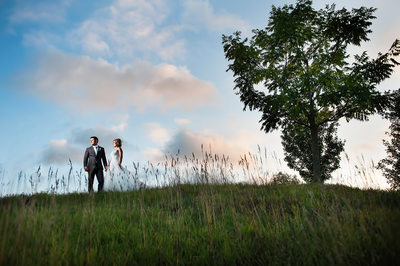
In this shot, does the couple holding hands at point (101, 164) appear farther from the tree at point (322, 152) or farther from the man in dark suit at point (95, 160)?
the tree at point (322, 152)

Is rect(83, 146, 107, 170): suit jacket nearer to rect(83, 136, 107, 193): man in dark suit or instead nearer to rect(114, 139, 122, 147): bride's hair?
rect(83, 136, 107, 193): man in dark suit

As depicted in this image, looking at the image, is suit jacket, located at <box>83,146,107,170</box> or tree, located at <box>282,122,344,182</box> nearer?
suit jacket, located at <box>83,146,107,170</box>

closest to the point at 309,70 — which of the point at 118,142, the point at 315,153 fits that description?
the point at 315,153

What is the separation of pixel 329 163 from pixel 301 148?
8.75 ft

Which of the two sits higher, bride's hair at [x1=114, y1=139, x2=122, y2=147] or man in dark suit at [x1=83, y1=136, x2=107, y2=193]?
bride's hair at [x1=114, y1=139, x2=122, y2=147]

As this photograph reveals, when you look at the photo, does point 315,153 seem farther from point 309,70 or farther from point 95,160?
point 95,160

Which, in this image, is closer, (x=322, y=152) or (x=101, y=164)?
(x=101, y=164)

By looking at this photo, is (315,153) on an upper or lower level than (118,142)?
lower

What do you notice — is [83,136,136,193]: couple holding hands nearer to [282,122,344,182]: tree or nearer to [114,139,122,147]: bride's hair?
[114,139,122,147]: bride's hair

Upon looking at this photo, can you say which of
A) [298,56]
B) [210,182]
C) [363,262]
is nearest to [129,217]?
[210,182]

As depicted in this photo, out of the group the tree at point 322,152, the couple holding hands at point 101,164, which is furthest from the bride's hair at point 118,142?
the tree at point 322,152

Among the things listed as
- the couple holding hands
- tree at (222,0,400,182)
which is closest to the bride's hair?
the couple holding hands

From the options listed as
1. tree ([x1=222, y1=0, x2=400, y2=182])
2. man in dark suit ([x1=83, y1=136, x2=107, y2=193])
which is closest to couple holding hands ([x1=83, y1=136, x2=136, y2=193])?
man in dark suit ([x1=83, y1=136, x2=107, y2=193])

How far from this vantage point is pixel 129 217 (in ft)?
18.5
